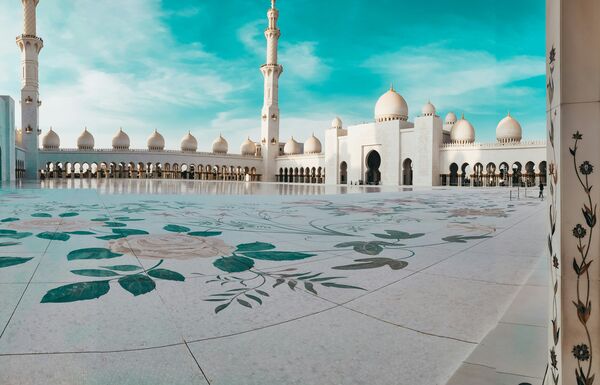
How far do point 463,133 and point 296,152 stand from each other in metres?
15.2

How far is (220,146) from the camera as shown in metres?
35.0

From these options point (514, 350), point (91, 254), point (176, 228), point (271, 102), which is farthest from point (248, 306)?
point (271, 102)

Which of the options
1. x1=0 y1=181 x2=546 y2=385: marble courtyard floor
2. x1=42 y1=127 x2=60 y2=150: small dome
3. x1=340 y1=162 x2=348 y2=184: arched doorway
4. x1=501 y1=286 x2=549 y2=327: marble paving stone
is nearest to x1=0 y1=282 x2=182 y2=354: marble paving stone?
x1=0 y1=181 x2=546 y2=385: marble courtyard floor

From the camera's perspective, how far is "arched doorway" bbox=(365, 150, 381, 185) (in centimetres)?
2804

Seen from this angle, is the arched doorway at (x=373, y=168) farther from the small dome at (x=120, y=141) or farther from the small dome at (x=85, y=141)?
the small dome at (x=85, y=141)

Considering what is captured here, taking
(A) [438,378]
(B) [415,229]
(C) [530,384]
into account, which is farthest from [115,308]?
(B) [415,229]

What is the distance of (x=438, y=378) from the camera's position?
0.96 m

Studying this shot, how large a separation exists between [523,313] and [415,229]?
2107 millimetres

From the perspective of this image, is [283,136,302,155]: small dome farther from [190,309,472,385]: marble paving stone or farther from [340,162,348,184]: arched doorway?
[190,309,472,385]: marble paving stone

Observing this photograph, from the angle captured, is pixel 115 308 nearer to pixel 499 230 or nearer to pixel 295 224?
pixel 295 224

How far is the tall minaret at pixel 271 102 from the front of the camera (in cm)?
2888

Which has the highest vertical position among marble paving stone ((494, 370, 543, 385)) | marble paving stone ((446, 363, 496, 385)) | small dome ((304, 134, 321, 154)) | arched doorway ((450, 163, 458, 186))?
small dome ((304, 134, 321, 154))

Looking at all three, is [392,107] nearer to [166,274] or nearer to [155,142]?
[155,142]

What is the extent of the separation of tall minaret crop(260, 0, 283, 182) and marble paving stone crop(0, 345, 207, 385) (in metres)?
30.1
